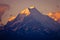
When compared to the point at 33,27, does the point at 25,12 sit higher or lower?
higher

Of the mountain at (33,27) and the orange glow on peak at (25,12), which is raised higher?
the orange glow on peak at (25,12)

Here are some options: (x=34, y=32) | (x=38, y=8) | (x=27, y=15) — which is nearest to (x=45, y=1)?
(x=38, y=8)

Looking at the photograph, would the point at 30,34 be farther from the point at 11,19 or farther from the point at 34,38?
the point at 11,19

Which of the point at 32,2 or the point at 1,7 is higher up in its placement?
the point at 32,2

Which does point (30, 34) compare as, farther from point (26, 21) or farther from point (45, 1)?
point (45, 1)

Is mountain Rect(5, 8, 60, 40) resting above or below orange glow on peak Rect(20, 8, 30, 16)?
below

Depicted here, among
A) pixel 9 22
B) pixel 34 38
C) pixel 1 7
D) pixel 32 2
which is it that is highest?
pixel 32 2

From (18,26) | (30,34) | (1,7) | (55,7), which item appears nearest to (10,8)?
(1,7)
